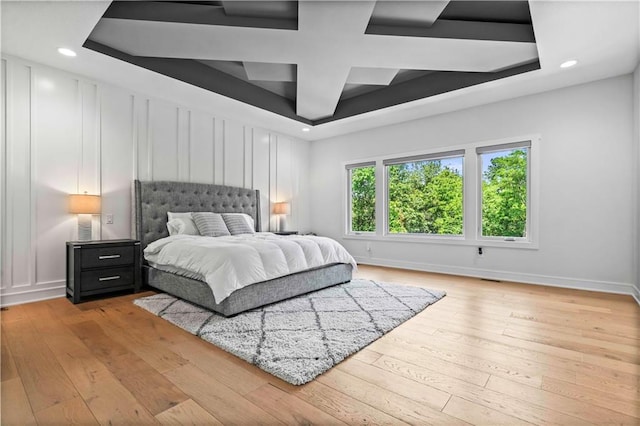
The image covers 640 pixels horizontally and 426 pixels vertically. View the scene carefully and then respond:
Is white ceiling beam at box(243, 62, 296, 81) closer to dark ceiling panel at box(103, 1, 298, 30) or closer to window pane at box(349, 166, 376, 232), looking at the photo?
dark ceiling panel at box(103, 1, 298, 30)

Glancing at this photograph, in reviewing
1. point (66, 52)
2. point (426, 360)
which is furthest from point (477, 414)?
point (66, 52)

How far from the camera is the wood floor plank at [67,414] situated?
4.54 feet

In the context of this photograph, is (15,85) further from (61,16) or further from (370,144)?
(370,144)

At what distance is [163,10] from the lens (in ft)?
9.11

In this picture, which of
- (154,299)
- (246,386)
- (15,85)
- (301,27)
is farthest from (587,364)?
(15,85)

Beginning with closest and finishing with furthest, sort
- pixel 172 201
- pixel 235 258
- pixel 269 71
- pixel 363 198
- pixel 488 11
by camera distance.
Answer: pixel 235 258 → pixel 488 11 → pixel 269 71 → pixel 172 201 → pixel 363 198

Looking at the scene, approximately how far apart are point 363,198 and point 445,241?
1.79m

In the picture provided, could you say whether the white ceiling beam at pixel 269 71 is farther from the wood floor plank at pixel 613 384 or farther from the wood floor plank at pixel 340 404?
the wood floor plank at pixel 613 384

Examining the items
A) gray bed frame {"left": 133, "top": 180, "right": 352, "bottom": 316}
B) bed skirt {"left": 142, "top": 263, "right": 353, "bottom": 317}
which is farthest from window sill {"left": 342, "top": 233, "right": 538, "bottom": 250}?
bed skirt {"left": 142, "top": 263, "right": 353, "bottom": 317}

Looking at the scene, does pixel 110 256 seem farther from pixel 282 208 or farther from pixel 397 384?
pixel 397 384

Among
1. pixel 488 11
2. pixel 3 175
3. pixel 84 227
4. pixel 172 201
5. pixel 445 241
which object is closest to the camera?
pixel 488 11

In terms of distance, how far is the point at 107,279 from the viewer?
11.0ft

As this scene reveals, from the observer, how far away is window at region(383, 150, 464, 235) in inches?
192

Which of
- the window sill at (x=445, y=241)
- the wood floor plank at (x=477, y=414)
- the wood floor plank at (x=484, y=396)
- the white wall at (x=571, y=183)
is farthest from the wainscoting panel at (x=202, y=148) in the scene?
the wood floor plank at (x=477, y=414)
